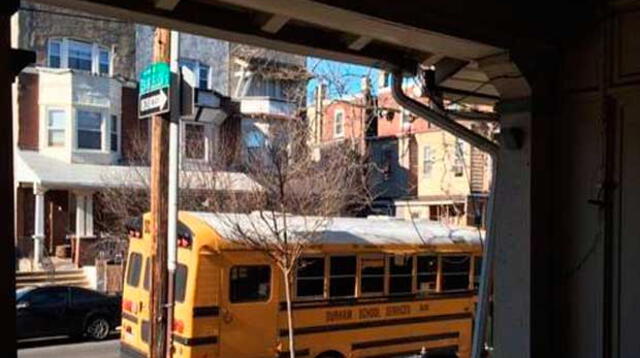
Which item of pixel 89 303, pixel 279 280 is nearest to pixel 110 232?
pixel 89 303

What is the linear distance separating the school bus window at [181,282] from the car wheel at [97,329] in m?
7.36

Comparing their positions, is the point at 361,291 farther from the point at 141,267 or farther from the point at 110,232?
the point at 110,232

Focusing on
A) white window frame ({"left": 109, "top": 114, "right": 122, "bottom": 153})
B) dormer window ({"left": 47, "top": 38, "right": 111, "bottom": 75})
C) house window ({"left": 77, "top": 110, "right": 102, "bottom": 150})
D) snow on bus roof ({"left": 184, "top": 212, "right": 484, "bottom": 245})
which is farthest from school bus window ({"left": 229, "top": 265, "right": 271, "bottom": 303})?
dormer window ({"left": 47, "top": 38, "right": 111, "bottom": 75})

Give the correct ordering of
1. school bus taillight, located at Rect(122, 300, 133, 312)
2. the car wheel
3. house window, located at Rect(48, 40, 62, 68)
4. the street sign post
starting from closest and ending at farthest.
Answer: the street sign post, school bus taillight, located at Rect(122, 300, 133, 312), the car wheel, house window, located at Rect(48, 40, 62, 68)

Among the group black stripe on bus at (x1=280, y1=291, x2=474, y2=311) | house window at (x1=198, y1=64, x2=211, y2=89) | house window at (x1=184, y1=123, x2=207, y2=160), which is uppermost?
house window at (x1=198, y1=64, x2=211, y2=89)

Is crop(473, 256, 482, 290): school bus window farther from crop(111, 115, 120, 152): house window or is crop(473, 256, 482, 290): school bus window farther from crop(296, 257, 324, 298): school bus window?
crop(111, 115, 120, 152): house window

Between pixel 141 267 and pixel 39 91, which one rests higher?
pixel 39 91

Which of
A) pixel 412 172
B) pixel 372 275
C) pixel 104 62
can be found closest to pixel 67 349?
pixel 372 275

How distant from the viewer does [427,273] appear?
1411cm

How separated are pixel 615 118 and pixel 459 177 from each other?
92.8 feet

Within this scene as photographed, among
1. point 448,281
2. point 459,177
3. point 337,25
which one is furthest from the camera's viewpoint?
point 459,177

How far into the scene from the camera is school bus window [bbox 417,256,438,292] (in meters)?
14.0

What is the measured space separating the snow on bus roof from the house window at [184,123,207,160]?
12.1 metres

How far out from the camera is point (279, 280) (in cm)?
1196
